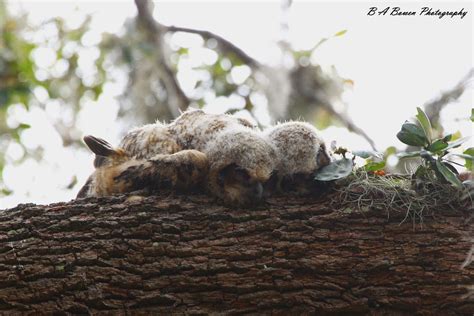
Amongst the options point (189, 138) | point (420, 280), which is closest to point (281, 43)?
point (189, 138)

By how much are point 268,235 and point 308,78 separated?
14.4 ft

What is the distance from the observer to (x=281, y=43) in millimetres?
6324

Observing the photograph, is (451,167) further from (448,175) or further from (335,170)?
(335,170)

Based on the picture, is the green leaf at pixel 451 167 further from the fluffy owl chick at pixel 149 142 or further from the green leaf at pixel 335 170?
the fluffy owl chick at pixel 149 142

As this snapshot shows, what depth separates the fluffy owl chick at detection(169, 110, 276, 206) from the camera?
257 centimetres

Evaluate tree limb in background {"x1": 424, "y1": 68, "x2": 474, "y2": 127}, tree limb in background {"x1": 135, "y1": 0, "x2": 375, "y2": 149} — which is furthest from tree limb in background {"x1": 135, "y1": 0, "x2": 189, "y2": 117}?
tree limb in background {"x1": 424, "y1": 68, "x2": 474, "y2": 127}

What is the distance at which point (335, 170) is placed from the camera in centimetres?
266

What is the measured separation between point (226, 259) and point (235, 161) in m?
0.54

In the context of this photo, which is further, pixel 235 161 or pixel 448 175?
pixel 235 161

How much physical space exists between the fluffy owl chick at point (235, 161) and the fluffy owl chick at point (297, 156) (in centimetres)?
6

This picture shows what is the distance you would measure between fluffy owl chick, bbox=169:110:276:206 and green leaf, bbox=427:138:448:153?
0.70 m

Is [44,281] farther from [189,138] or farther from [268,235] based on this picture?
[189,138]

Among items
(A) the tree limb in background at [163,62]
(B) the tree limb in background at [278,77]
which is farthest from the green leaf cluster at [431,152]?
(A) the tree limb in background at [163,62]

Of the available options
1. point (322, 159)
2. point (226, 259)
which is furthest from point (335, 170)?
point (226, 259)
